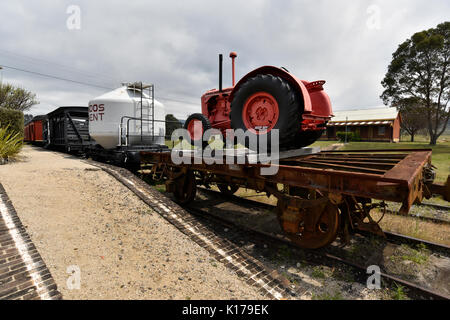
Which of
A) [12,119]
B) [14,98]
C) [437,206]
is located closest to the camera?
[437,206]

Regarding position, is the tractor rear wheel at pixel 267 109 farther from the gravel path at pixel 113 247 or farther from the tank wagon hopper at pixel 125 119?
the tank wagon hopper at pixel 125 119

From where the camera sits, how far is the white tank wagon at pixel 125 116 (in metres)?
9.20

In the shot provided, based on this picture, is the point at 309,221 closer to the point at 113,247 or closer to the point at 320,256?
the point at 320,256

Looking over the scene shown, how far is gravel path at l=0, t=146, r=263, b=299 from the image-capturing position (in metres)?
2.79

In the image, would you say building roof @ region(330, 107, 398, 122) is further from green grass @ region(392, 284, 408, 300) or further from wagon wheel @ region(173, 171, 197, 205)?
green grass @ region(392, 284, 408, 300)

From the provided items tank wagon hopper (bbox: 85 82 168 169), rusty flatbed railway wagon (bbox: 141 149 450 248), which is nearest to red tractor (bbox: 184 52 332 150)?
rusty flatbed railway wagon (bbox: 141 149 450 248)

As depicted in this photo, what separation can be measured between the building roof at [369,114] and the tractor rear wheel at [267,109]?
3037 centimetres

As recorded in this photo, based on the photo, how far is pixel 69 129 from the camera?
14.0 metres

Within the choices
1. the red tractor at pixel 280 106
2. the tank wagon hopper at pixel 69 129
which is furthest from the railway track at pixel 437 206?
the tank wagon hopper at pixel 69 129

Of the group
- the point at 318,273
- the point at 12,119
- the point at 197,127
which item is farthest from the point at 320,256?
the point at 12,119

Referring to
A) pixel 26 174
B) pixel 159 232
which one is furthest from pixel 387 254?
pixel 26 174

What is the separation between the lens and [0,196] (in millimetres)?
4133

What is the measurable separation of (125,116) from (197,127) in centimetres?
415

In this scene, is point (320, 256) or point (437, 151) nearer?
point (320, 256)
